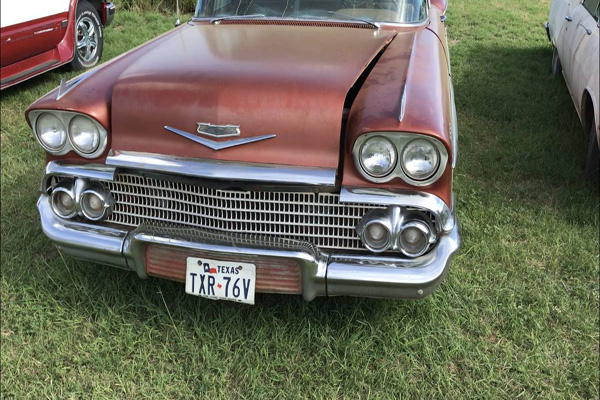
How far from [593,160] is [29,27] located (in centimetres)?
506

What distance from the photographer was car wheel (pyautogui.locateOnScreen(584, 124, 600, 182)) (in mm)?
3756

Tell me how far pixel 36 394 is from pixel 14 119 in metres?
3.47

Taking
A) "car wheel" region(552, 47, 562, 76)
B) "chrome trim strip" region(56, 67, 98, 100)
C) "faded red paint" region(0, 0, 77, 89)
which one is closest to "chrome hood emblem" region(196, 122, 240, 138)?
"chrome trim strip" region(56, 67, 98, 100)

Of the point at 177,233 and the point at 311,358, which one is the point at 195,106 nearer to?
the point at 177,233

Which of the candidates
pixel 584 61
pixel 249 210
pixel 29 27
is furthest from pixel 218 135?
pixel 29 27

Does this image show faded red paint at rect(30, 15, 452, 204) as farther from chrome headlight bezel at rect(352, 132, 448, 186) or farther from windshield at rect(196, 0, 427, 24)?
windshield at rect(196, 0, 427, 24)

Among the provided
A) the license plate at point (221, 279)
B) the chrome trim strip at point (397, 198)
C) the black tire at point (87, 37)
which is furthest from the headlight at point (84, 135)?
the black tire at point (87, 37)

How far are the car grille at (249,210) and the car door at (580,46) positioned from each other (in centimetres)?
255

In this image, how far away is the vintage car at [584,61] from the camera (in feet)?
12.3

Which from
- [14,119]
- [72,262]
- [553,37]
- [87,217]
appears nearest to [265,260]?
[87,217]

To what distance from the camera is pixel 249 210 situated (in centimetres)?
233

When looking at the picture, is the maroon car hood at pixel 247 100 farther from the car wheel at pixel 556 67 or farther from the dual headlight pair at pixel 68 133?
the car wheel at pixel 556 67

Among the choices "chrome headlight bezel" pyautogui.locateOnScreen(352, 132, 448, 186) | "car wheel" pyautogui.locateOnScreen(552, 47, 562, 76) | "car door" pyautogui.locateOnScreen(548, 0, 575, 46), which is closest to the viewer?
"chrome headlight bezel" pyautogui.locateOnScreen(352, 132, 448, 186)

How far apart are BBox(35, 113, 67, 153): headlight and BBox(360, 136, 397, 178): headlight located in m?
1.35
